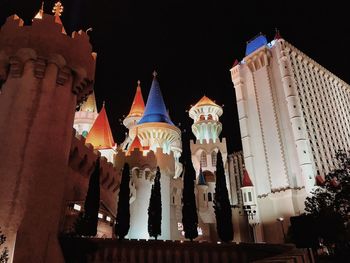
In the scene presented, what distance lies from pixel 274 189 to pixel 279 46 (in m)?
19.6

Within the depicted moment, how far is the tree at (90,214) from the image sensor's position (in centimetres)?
1391

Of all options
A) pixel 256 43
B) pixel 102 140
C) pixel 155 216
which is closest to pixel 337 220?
pixel 155 216

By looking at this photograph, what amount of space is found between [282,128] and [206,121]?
10.1m

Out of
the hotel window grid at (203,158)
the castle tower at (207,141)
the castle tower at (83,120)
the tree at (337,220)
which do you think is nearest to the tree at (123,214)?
the tree at (337,220)

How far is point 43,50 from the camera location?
1391 centimetres

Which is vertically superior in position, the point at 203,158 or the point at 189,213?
the point at 203,158

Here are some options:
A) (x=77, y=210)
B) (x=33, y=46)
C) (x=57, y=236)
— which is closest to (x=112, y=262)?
(x=57, y=236)

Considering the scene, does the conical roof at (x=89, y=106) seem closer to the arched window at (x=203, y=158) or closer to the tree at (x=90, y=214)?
the arched window at (x=203, y=158)

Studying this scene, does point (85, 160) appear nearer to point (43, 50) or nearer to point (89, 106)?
point (43, 50)

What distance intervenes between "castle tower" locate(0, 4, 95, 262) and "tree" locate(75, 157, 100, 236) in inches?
57.3

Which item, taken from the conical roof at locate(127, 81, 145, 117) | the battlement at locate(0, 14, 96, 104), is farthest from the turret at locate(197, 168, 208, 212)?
the battlement at locate(0, 14, 96, 104)

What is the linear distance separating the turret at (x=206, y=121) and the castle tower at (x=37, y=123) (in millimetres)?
28527

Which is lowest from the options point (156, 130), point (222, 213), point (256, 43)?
point (222, 213)

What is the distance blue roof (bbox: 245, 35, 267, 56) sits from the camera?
45156 millimetres
